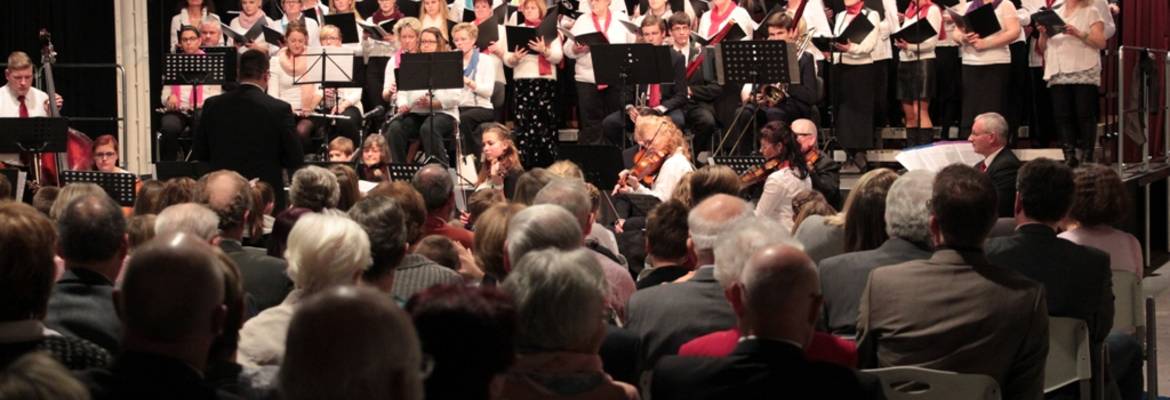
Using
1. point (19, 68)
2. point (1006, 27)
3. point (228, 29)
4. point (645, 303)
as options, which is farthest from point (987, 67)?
point (645, 303)

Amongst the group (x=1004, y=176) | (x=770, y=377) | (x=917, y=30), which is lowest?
(x=770, y=377)

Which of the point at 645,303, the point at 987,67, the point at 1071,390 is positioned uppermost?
the point at 987,67

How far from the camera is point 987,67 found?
11453 millimetres

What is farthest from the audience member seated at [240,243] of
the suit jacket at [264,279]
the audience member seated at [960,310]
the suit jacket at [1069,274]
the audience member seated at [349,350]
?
the audience member seated at [349,350]

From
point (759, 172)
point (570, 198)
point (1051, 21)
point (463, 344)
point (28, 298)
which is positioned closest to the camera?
point (463, 344)

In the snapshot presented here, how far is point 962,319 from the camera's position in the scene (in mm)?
3807

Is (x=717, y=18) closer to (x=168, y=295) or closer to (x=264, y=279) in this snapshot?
(x=264, y=279)

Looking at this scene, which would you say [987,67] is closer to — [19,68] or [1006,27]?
[1006,27]

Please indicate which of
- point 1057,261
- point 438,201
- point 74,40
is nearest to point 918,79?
point 438,201

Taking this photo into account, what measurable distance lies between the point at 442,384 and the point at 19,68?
9.85 metres

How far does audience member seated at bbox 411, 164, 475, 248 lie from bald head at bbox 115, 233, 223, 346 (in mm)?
3360

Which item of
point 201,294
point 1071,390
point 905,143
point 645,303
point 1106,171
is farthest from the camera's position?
point 905,143

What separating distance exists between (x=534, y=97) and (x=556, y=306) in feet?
31.7

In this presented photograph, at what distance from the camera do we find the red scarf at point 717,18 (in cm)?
1198
